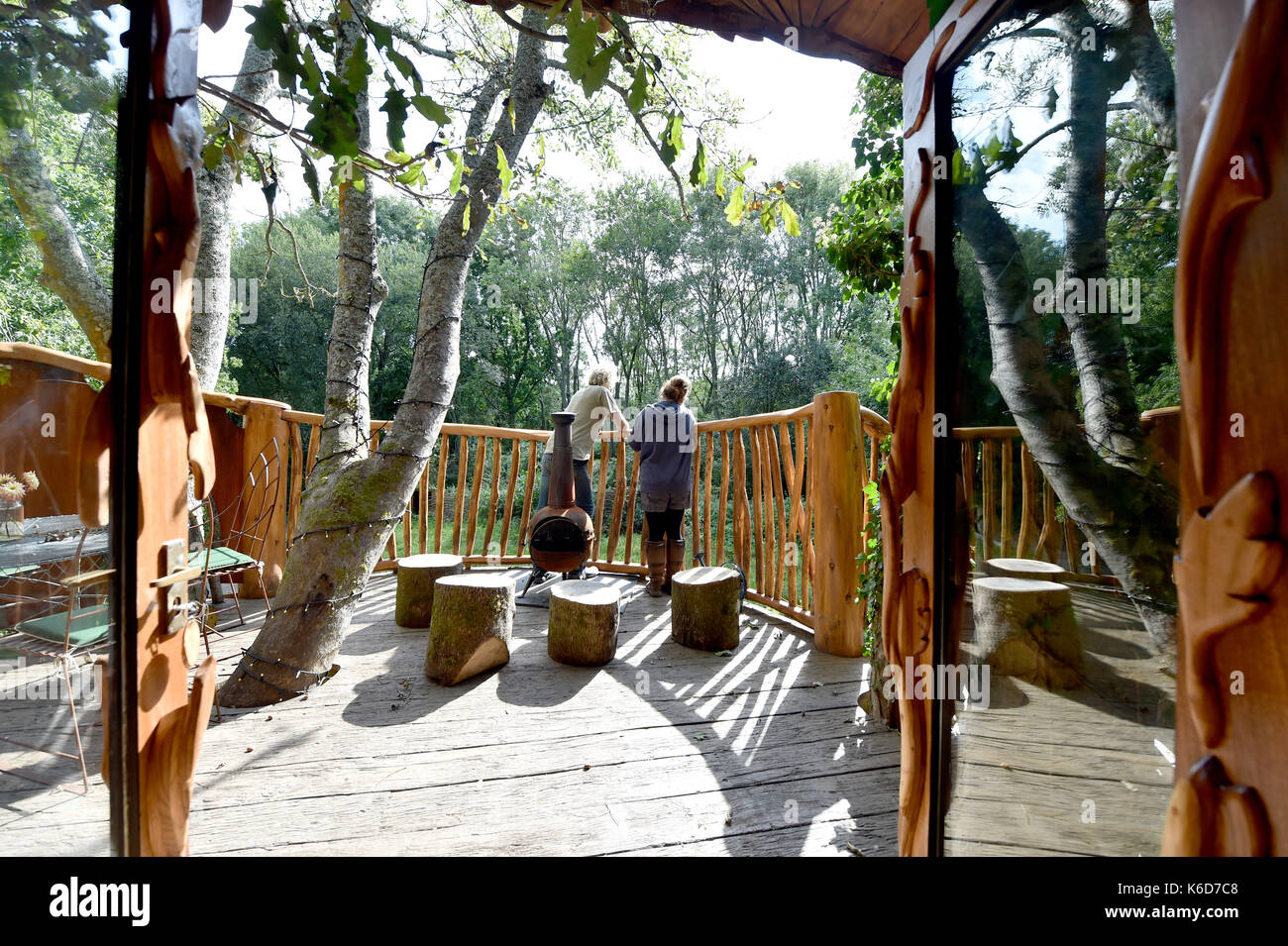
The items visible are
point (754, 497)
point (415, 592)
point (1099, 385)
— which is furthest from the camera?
point (754, 497)

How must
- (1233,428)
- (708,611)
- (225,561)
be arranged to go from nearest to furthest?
(1233,428) < (225,561) < (708,611)

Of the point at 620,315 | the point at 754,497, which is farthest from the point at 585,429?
the point at 620,315

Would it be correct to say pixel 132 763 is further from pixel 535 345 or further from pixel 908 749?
pixel 535 345

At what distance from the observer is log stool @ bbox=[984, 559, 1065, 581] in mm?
932

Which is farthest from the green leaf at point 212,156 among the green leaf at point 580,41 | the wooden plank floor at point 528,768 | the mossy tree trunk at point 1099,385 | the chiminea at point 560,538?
the chiminea at point 560,538

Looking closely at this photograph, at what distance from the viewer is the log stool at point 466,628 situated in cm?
304

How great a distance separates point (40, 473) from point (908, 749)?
162 centimetres

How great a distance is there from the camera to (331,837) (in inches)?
70.1

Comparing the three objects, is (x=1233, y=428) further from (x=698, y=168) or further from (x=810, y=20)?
(x=810, y=20)

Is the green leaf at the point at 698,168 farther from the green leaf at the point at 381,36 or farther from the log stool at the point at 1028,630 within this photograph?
the log stool at the point at 1028,630

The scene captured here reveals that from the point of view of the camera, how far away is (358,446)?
3428 mm

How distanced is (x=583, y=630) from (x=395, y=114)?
9.06ft

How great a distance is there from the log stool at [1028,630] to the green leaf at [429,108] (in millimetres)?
1292
